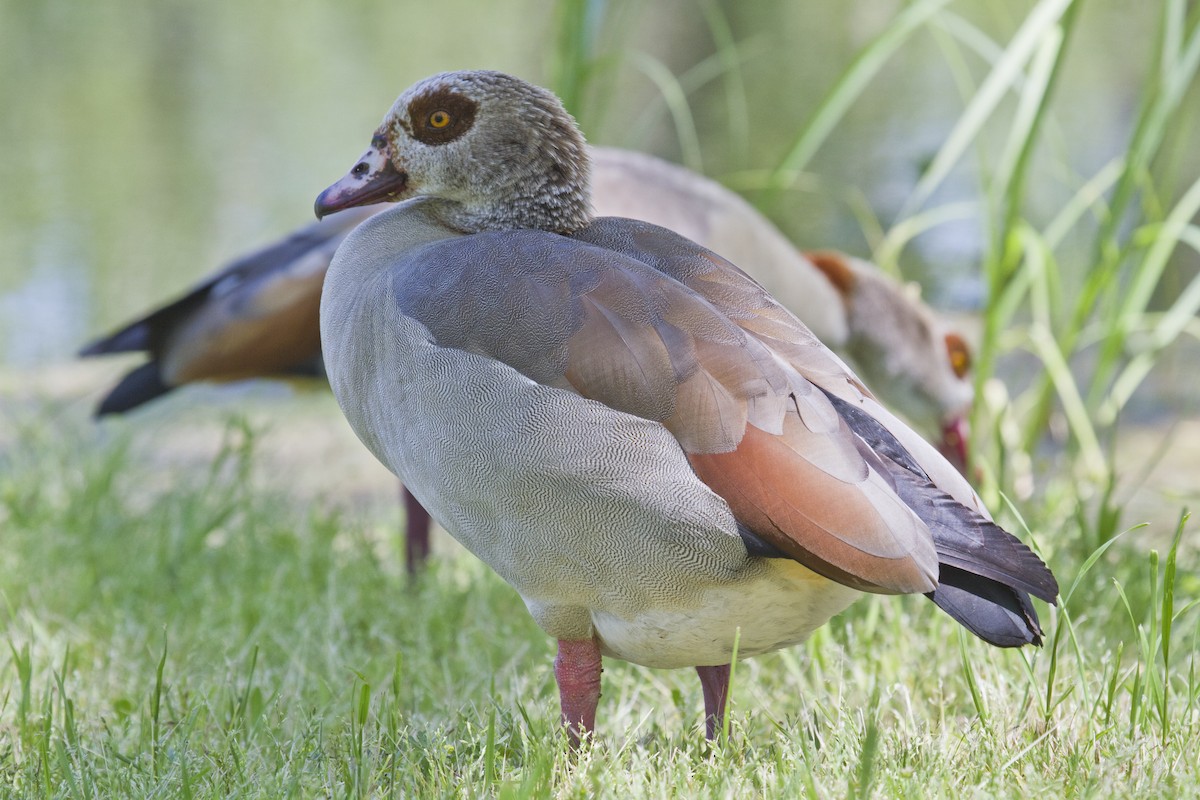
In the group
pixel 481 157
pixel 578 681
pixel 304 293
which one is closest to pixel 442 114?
pixel 481 157

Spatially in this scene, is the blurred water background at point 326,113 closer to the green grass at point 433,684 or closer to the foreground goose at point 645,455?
the green grass at point 433,684

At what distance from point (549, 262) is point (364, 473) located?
3251 millimetres

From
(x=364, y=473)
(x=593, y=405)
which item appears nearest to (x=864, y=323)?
(x=364, y=473)

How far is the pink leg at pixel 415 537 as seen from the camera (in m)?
4.29

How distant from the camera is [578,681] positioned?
2.64 m

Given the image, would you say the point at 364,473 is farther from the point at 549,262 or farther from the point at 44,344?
the point at 549,262

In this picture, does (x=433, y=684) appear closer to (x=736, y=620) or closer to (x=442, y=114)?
(x=736, y=620)

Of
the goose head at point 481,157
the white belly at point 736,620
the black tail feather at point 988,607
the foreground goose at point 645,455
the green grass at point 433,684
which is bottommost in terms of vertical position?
the green grass at point 433,684

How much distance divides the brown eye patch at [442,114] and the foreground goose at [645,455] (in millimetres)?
246

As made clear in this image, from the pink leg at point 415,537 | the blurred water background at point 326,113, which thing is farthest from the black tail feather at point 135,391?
the blurred water background at point 326,113

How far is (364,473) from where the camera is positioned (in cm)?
563

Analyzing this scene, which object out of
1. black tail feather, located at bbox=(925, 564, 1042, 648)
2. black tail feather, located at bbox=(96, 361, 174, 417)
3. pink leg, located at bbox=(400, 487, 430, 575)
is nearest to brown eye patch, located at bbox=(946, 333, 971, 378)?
pink leg, located at bbox=(400, 487, 430, 575)

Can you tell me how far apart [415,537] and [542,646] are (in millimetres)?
984

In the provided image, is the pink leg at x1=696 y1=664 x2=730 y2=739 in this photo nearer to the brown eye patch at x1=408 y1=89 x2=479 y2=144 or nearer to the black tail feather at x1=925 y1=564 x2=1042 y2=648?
the black tail feather at x1=925 y1=564 x2=1042 y2=648
